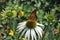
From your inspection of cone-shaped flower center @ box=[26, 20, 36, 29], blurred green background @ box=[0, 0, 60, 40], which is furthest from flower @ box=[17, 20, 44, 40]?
blurred green background @ box=[0, 0, 60, 40]

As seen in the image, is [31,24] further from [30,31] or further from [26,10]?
[26,10]

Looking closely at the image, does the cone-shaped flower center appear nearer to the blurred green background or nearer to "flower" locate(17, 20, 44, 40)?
"flower" locate(17, 20, 44, 40)

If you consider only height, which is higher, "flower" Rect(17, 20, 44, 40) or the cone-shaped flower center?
the cone-shaped flower center

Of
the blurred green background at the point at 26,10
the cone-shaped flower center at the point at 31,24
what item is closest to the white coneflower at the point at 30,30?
the cone-shaped flower center at the point at 31,24

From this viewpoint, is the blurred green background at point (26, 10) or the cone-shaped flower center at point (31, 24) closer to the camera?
the cone-shaped flower center at point (31, 24)

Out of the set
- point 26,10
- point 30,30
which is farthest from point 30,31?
point 26,10

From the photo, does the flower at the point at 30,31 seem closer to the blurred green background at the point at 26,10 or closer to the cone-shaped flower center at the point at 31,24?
the cone-shaped flower center at the point at 31,24

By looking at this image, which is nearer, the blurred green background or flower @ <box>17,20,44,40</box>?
flower @ <box>17,20,44,40</box>

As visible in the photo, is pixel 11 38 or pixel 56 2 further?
pixel 56 2

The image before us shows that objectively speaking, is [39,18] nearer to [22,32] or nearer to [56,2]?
[56,2]

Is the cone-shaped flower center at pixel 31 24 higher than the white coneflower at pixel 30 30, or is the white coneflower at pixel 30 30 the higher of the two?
the cone-shaped flower center at pixel 31 24

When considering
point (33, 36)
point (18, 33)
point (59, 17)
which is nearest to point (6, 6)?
point (59, 17)
